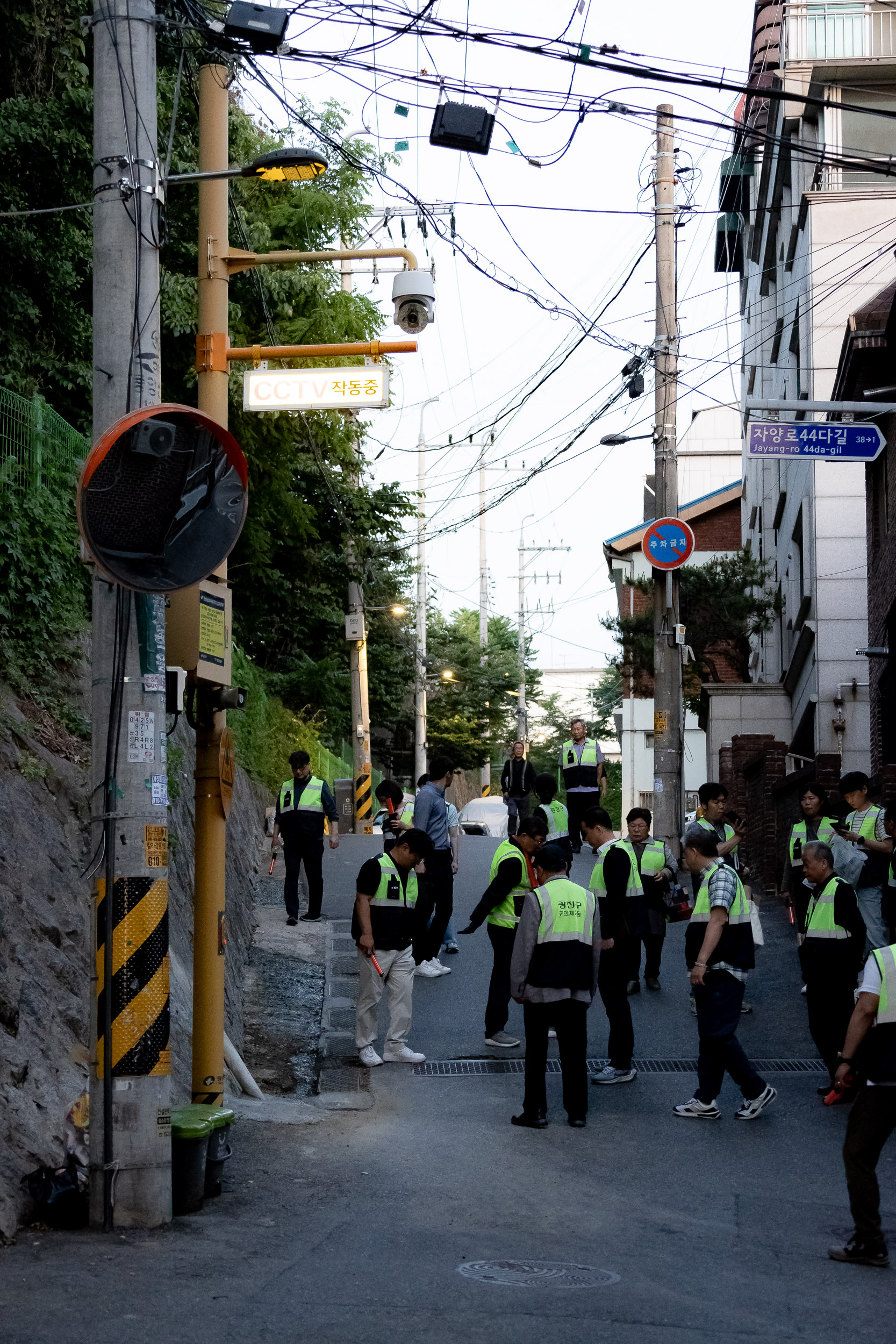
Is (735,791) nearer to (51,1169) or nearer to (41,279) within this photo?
(41,279)

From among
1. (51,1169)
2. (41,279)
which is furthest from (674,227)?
(51,1169)

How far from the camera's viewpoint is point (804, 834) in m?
13.7

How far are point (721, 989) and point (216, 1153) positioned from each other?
12.1 ft

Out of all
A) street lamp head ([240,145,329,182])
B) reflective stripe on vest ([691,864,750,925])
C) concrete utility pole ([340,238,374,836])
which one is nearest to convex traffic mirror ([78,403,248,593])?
street lamp head ([240,145,329,182])

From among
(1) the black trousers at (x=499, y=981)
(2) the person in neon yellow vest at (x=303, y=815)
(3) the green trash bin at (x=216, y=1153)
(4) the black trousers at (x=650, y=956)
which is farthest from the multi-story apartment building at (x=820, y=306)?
(3) the green trash bin at (x=216, y=1153)

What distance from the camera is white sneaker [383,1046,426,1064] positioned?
1152 centimetres

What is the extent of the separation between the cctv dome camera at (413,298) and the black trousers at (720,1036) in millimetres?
4826

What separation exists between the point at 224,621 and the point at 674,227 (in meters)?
14.4

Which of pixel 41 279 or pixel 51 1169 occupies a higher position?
pixel 41 279

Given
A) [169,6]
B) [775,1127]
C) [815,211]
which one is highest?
[815,211]

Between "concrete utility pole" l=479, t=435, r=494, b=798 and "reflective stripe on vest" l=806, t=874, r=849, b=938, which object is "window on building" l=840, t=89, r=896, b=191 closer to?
"reflective stripe on vest" l=806, t=874, r=849, b=938

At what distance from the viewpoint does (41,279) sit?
53.3 feet

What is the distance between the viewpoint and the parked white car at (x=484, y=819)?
36781mm

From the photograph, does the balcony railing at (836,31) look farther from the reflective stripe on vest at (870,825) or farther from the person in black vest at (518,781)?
the reflective stripe on vest at (870,825)
